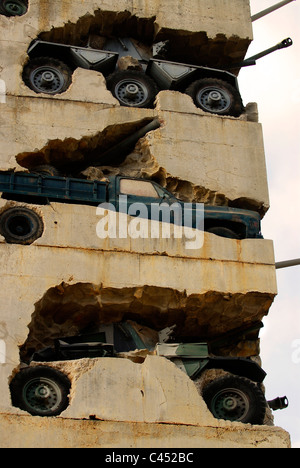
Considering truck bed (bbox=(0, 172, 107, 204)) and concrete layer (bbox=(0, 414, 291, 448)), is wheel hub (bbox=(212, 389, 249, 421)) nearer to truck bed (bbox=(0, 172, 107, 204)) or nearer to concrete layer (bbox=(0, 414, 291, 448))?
concrete layer (bbox=(0, 414, 291, 448))

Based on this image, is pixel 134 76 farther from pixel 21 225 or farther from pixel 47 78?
pixel 21 225

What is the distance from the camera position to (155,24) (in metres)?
26.5

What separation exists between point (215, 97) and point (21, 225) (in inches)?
212

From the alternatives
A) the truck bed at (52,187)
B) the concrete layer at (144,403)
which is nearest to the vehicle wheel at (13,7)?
the truck bed at (52,187)

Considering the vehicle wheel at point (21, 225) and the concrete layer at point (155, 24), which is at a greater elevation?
the concrete layer at point (155, 24)

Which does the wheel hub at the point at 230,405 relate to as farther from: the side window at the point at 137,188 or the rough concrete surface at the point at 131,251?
the side window at the point at 137,188

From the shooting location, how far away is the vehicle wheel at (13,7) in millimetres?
25953

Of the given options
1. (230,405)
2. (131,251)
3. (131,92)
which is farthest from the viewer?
(131,92)

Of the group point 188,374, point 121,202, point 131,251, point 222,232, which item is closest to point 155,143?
point 121,202

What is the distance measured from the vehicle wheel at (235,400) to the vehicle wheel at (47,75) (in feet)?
23.4

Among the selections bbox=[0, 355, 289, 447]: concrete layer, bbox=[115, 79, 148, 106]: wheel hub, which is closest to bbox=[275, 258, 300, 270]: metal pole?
bbox=[0, 355, 289, 447]: concrete layer

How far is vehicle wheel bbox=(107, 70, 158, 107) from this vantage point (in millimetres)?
24953

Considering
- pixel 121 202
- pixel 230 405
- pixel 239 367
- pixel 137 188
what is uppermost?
pixel 137 188

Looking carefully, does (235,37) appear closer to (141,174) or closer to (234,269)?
(141,174)
